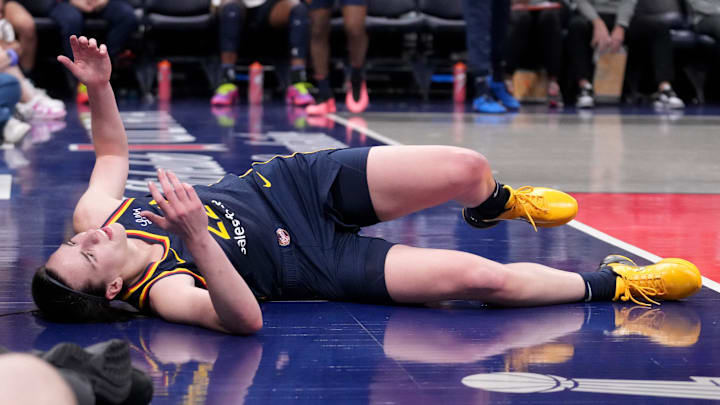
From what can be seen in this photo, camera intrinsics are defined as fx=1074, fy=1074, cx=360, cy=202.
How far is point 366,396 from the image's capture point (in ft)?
6.53

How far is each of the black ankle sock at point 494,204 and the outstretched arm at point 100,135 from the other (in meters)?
1.01

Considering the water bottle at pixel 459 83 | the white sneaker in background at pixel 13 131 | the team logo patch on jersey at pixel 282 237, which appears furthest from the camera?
the water bottle at pixel 459 83

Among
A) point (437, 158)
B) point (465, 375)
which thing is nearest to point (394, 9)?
point (437, 158)

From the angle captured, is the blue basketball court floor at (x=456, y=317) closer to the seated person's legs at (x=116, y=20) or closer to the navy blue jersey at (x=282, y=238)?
the navy blue jersey at (x=282, y=238)

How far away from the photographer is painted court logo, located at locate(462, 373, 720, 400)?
2.02 metres

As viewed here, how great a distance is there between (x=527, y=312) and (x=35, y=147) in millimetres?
3996

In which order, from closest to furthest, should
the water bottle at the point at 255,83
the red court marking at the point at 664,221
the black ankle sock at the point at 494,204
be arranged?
the black ankle sock at the point at 494,204, the red court marking at the point at 664,221, the water bottle at the point at 255,83

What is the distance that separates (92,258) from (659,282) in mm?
1428

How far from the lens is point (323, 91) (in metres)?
8.70

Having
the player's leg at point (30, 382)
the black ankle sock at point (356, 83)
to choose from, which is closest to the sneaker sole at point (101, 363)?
the player's leg at point (30, 382)

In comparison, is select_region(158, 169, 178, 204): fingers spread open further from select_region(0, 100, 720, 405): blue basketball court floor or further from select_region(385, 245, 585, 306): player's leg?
select_region(385, 245, 585, 306): player's leg

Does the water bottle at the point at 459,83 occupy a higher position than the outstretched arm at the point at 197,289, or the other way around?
the outstretched arm at the point at 197,289

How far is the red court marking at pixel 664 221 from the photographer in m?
3.40

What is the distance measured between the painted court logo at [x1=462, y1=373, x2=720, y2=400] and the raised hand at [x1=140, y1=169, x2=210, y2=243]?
621mm
